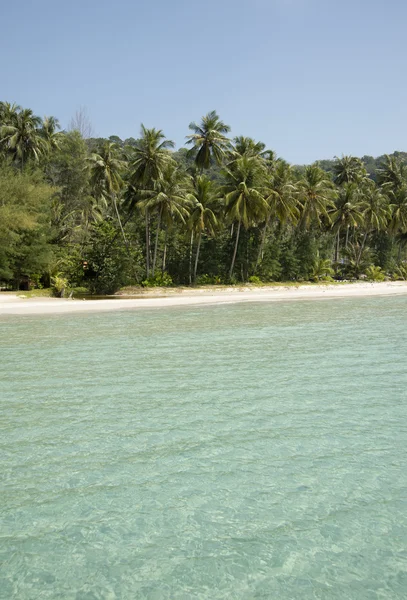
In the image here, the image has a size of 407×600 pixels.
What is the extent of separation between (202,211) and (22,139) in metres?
16.7

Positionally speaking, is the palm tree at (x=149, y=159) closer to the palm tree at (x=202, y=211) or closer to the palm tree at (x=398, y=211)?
the palm tree at (x=202, y=211)

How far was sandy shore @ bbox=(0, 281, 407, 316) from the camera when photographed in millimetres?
23500

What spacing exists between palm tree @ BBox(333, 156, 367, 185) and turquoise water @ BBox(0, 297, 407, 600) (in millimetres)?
48420

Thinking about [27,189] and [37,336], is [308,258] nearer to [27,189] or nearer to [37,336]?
[27,189]

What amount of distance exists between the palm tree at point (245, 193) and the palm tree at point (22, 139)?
15.3 m

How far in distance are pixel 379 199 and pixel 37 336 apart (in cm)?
4013

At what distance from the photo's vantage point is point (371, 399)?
316 inches

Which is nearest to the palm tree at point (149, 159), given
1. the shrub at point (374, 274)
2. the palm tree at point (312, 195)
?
the palm tree at point (312, 195)

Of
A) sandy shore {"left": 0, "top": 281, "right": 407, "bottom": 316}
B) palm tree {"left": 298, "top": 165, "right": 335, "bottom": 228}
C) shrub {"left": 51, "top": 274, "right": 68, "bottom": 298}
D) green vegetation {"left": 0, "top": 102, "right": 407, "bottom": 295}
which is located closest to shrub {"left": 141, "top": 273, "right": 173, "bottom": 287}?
green vegetation {"left": 0, "top": 102, "right": 407, "bottom": 295}

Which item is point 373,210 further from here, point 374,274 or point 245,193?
point 245,193

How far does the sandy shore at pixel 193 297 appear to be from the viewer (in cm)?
2350

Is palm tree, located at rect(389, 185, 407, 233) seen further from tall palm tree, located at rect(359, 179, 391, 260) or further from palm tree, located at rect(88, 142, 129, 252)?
palm tree, located at rect(88, 142, 129, 252)

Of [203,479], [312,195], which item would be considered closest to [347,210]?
[312,195]

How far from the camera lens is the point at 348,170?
5559 cm
